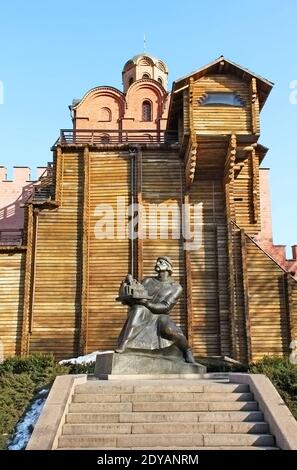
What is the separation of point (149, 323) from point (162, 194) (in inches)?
480

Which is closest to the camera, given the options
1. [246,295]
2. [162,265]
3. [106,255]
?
[162,265]

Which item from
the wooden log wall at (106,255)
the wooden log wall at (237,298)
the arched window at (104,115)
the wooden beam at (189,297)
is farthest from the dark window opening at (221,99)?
the arched window at (104,115)

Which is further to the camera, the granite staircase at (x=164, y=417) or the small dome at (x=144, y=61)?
the small dome at (x=144, y=61)

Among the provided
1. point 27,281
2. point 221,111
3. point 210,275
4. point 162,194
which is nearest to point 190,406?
point 210,275

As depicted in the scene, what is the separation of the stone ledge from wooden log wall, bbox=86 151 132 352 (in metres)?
11.8

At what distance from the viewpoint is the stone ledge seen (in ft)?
23.1

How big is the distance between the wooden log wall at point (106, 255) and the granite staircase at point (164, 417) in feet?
37.6

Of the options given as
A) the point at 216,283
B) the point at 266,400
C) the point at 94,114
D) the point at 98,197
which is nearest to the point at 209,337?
the point at 216,283

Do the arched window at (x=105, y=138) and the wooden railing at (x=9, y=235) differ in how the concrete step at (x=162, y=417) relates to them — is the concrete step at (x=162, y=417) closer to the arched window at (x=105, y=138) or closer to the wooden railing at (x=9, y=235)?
the wooden railing at (x=9, y=235)

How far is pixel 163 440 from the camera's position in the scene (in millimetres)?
7266

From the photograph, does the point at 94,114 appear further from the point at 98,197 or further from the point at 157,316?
the point at 157,316

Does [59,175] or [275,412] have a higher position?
[59,175]

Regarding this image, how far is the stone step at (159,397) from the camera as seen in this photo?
27.6 feet

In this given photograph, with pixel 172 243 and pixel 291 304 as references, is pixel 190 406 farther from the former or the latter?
pixel 172 243
